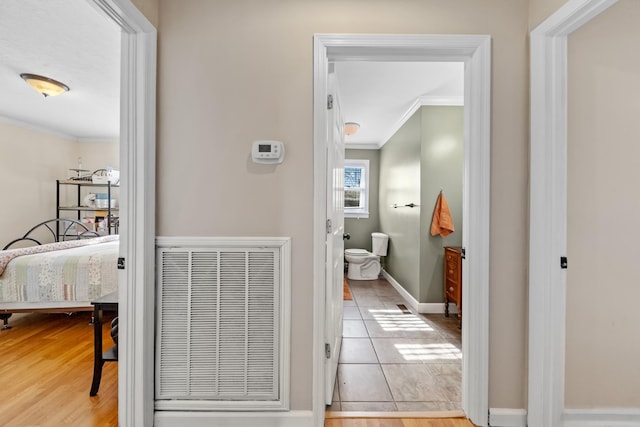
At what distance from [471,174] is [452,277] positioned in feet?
5.84

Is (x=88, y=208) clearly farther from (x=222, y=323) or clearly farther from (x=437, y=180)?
(x=437, y=180)

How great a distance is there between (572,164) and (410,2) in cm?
118

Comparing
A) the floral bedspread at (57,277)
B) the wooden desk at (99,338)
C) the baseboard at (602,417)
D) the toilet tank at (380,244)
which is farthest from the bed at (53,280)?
the toilet tank at (380,244)

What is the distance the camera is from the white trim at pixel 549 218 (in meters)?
1.44

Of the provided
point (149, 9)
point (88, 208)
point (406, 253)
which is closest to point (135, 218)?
point (149, 9)

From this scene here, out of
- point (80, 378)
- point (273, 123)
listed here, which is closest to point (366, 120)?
point (273, 123)

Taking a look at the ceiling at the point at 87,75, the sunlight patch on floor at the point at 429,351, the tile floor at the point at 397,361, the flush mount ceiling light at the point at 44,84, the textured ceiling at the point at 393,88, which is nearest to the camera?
the tile floor at the point at 397,361

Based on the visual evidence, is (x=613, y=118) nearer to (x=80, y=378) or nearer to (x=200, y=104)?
(x=200, y=104)

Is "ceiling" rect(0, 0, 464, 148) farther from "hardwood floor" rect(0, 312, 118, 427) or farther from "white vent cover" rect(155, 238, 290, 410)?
"hardwood floor" rect(0, 312, 118, 427)

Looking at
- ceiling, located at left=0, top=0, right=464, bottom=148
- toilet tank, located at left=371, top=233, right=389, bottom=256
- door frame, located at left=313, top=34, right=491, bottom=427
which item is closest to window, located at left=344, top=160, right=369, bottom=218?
toilet tank, located at left=371, top=233, right=389, bottom=256

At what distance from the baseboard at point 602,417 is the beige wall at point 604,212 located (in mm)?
31

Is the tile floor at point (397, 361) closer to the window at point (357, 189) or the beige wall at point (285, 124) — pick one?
the beige wall at point (285, 124)

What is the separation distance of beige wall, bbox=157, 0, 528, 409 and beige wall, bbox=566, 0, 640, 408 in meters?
0.24

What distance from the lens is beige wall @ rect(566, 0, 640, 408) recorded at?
149cm
